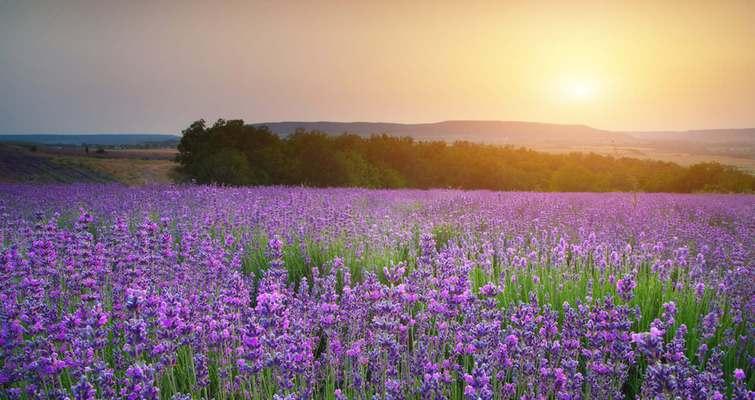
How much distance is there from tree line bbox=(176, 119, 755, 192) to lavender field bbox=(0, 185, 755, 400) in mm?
17151

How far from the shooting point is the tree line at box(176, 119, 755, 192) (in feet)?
92.7

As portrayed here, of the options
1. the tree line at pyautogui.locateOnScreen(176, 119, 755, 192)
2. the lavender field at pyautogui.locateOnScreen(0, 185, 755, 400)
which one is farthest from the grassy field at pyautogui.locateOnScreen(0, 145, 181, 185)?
the lavender field at pyautogui.locateOnScreen(0, 185, 755, 400)

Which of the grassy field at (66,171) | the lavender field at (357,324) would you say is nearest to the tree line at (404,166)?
the grassy field at (66,171)

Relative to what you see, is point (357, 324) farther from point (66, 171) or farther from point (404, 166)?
point (66, 171)

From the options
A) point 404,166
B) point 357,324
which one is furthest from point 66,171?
point 357,324

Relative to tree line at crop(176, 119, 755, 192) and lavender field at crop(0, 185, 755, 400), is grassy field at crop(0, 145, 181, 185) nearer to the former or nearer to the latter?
tree line at crop(176, 119, 755, 192)

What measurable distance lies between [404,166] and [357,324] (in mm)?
34928

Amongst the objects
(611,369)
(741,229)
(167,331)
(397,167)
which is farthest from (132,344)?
(397,167)

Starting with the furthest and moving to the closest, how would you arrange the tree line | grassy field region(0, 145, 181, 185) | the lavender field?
grassy field region(0, 145, 181, 185) < the tree line < the lavender field

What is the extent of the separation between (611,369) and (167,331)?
2126 millimetres

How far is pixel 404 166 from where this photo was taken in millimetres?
37938

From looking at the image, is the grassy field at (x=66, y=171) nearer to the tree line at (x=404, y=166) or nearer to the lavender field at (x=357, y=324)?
the tree line at (x=404, y=166)

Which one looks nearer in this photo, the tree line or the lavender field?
the lavender field

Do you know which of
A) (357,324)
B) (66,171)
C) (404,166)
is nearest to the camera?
(357,324)
